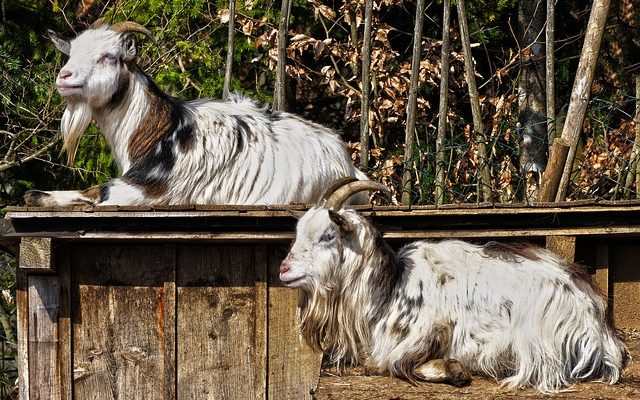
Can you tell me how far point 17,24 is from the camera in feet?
35.4

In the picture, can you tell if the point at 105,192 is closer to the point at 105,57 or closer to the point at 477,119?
the point at 105,57

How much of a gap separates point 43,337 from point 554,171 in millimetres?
3000

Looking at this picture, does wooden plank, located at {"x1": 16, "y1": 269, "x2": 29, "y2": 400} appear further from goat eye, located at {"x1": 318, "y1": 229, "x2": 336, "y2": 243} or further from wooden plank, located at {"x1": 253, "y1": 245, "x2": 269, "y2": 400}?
goat eye, located at {"x1": 318, "y1": 229, "x2": 336, "y2": 243}

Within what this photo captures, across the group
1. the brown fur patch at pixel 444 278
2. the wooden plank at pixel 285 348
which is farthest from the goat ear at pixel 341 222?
the wooden plank at pixel 285 348

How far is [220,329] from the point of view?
6844mm

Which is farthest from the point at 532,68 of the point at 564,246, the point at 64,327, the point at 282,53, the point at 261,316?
the point at 64,327

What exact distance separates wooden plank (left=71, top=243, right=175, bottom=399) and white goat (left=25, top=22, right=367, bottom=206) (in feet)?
1.27

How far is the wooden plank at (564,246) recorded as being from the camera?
258 inches

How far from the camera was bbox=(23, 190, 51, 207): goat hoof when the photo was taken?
22.3 feet

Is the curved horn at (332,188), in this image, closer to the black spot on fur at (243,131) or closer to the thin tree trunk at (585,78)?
the black spot on fur at (243,131)

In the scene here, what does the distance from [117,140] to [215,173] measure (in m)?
0.64

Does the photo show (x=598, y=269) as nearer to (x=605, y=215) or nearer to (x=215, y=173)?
(x=605, y=215)

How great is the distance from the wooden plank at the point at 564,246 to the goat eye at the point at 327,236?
1.20 meters

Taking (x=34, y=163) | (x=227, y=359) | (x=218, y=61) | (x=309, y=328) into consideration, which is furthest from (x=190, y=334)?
(x=34, y=163)
